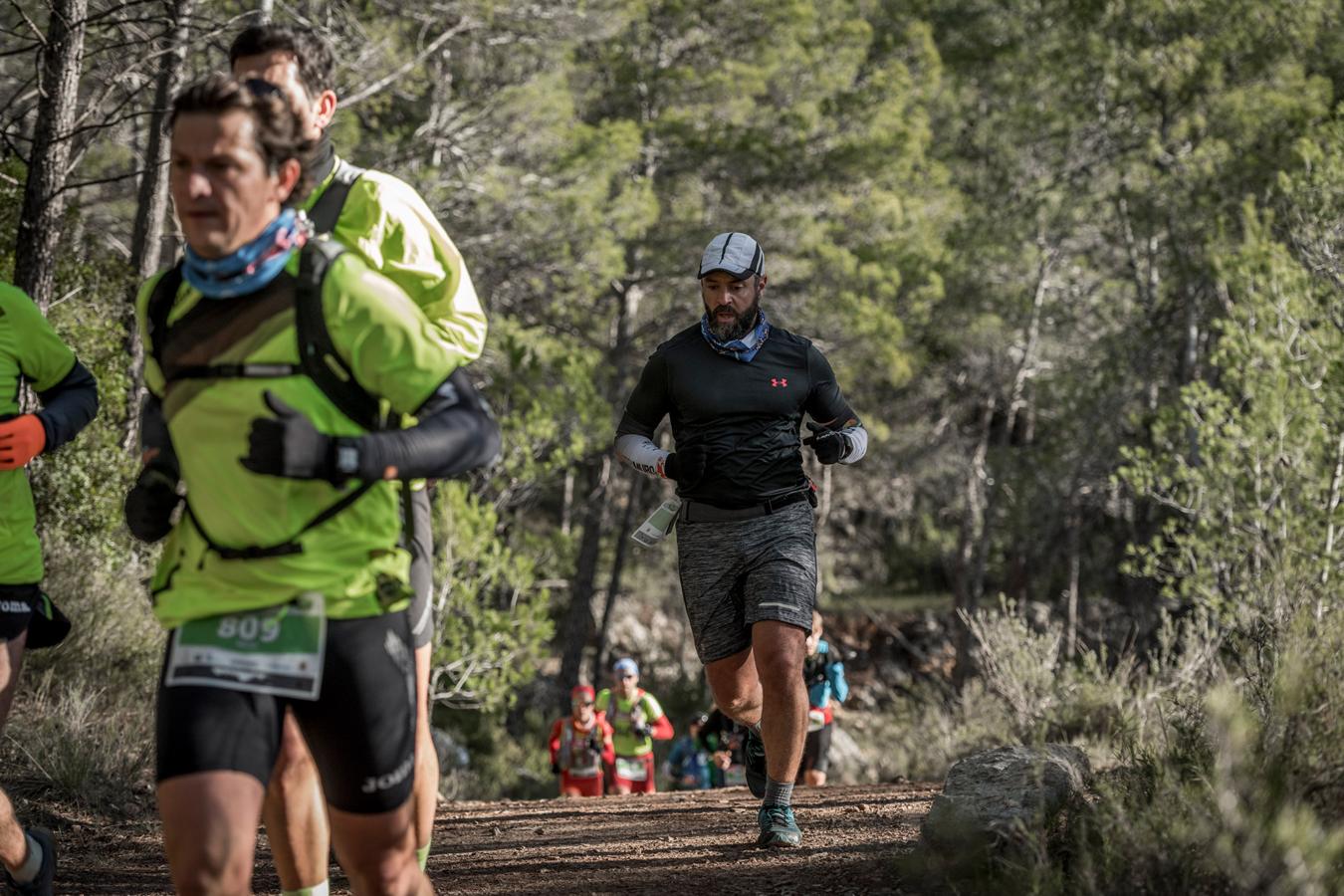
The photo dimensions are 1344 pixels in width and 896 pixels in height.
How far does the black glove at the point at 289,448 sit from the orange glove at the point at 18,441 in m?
1.73

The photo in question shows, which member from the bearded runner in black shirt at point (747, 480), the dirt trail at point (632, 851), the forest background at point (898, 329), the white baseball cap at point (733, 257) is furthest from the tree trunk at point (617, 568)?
the white baseball cap at point (733, 257)

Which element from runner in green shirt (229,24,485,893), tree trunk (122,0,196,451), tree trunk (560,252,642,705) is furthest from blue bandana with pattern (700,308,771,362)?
tree trunk (560,252,642,705)

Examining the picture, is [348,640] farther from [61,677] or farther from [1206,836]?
[61,677]

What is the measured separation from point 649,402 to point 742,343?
44 cm

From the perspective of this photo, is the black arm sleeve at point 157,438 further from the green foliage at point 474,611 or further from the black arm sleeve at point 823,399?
the green foliage at point 474,611

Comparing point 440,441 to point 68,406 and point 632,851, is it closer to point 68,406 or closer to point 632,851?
point 68,406

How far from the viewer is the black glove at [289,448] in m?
2.64

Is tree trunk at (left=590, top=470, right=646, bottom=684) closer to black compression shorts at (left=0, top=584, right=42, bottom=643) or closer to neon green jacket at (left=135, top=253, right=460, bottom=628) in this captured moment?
black compression shorts at (left=0, top=584, right=42, bottom=643)

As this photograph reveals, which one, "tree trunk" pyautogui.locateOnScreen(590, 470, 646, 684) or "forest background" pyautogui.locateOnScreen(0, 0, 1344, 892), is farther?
"tree trunk" pyautogui.locateOnScreen(590, 470, 646, 684)

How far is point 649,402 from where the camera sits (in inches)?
226

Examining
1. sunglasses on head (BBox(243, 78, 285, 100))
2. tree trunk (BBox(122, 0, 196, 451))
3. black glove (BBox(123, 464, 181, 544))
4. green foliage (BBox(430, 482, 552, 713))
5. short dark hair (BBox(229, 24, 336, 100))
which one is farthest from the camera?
green foliage (BBox(430, 482, 552, 713))

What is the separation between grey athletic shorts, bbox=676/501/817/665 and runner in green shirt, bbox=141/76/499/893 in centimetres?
259

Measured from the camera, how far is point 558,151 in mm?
21250

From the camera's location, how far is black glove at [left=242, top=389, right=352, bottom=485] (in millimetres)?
2637
